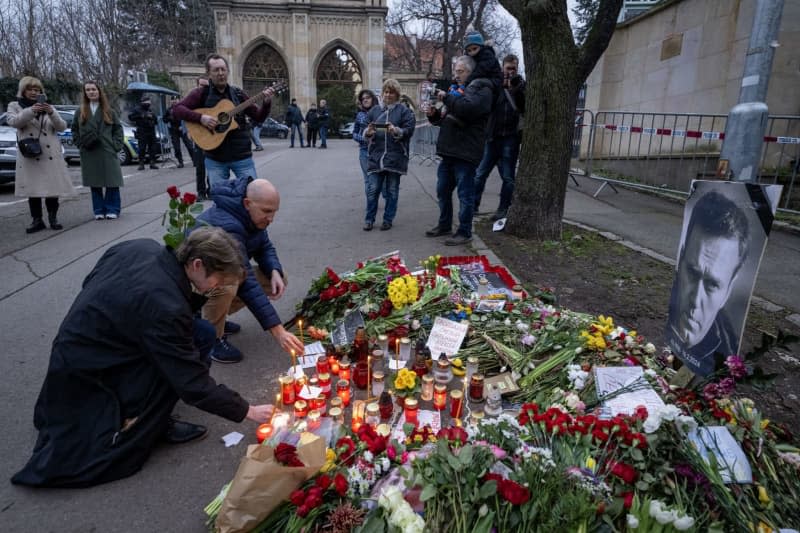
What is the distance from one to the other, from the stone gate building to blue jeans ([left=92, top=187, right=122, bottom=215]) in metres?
31.6

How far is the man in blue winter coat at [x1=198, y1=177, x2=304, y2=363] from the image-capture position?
10.2 feet

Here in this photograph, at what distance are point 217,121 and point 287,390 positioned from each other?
4.28 metres

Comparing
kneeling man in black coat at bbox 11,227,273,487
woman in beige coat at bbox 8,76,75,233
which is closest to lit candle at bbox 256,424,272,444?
kneeling man in black coat at bbox 11,227,273,487

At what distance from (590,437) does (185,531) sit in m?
1.83

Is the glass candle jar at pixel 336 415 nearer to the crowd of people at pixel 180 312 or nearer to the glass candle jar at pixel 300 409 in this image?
the glass candle jar at pixel 300 409

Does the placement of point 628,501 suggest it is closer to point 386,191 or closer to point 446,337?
point 446,337

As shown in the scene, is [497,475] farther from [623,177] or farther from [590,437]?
[623,177]

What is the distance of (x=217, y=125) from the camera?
611 centimetres

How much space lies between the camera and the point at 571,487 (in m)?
1.96

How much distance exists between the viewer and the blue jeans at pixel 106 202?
782cm

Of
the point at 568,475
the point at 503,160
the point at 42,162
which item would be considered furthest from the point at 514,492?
the point at 42,162

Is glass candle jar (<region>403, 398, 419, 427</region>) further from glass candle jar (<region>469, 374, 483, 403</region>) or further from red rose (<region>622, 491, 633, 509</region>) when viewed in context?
red rose (<region>622, 491, 633, 509</region>)

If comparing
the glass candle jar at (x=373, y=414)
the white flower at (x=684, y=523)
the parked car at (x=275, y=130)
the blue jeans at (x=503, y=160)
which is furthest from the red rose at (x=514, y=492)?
the parked car at (x=275, y=130)

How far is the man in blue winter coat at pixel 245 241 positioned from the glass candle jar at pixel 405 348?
2.59 ft
